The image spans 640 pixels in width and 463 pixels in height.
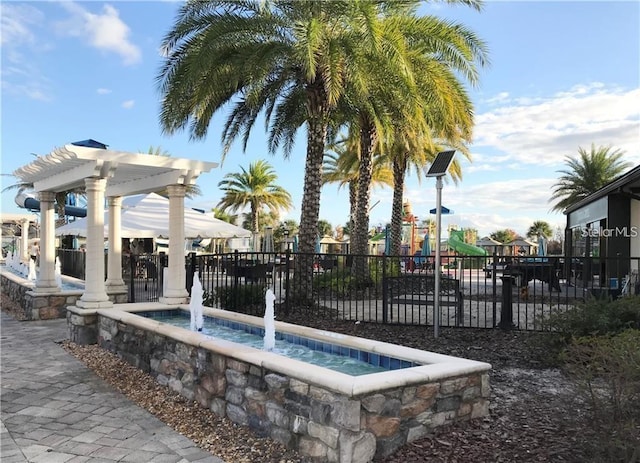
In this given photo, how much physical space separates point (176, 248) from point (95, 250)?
1.35m

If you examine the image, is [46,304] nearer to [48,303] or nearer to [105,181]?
[48,303]

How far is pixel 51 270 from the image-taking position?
1115 cm

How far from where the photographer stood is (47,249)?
1118cm

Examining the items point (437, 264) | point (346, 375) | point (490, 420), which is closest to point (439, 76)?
point (437, 264)

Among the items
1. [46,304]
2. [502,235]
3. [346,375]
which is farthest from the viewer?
[502,235]

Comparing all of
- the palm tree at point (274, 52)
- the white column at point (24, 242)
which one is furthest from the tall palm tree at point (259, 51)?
the white column at point (24, 242)

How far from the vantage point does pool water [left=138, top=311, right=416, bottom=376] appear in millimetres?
4781

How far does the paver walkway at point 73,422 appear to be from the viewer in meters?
3.85

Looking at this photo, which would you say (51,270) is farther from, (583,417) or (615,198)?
(615,198)

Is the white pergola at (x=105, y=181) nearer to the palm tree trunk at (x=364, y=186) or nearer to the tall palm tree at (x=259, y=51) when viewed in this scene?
the tall palm tree at (x=259, y=51)

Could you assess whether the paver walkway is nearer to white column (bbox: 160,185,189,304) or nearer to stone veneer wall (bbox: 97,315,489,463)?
stone veneer wall (bbox: 97,315,489,463)

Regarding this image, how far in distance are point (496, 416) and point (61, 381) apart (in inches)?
191

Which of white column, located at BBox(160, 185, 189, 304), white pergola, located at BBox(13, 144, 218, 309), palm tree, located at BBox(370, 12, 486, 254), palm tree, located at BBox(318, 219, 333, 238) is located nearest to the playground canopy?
white pergola, located at BBox(13, 144, 218, 309)

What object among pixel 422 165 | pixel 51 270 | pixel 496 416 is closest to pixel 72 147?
pixel 51 270
